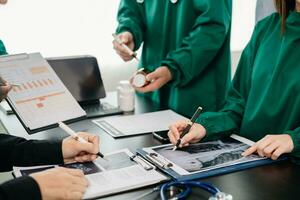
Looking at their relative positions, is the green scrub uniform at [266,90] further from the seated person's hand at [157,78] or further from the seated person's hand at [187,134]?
the seated person's hand at [157,78]

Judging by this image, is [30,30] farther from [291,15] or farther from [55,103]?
[291,15]

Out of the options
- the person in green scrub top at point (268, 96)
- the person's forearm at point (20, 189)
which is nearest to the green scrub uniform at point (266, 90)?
the person in green scrub top at point (268, 96)

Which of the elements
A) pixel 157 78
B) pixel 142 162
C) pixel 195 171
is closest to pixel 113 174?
pixel 142 162

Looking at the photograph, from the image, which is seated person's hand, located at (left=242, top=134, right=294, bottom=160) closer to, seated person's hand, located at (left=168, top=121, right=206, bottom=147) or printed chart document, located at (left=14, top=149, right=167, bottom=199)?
seated person's hand, located at (left=168, top=121, right=206, bottom=147)

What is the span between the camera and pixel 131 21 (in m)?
1.81

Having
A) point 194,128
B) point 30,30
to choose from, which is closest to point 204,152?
point 194,128

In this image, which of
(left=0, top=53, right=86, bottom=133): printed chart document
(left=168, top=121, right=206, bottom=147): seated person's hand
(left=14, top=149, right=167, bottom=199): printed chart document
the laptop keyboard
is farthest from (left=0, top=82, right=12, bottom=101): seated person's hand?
(left=168, top=121, right=206, bottom=147): seated person's hand

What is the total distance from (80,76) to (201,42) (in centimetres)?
50

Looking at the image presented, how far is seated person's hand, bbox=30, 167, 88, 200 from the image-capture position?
88cm

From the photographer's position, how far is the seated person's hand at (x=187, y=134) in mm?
1203

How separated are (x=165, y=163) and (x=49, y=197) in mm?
313

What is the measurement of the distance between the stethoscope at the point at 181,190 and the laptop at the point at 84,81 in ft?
2.24

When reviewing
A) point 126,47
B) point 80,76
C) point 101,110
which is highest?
point 126,47

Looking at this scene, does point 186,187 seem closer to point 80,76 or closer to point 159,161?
point 159,161
